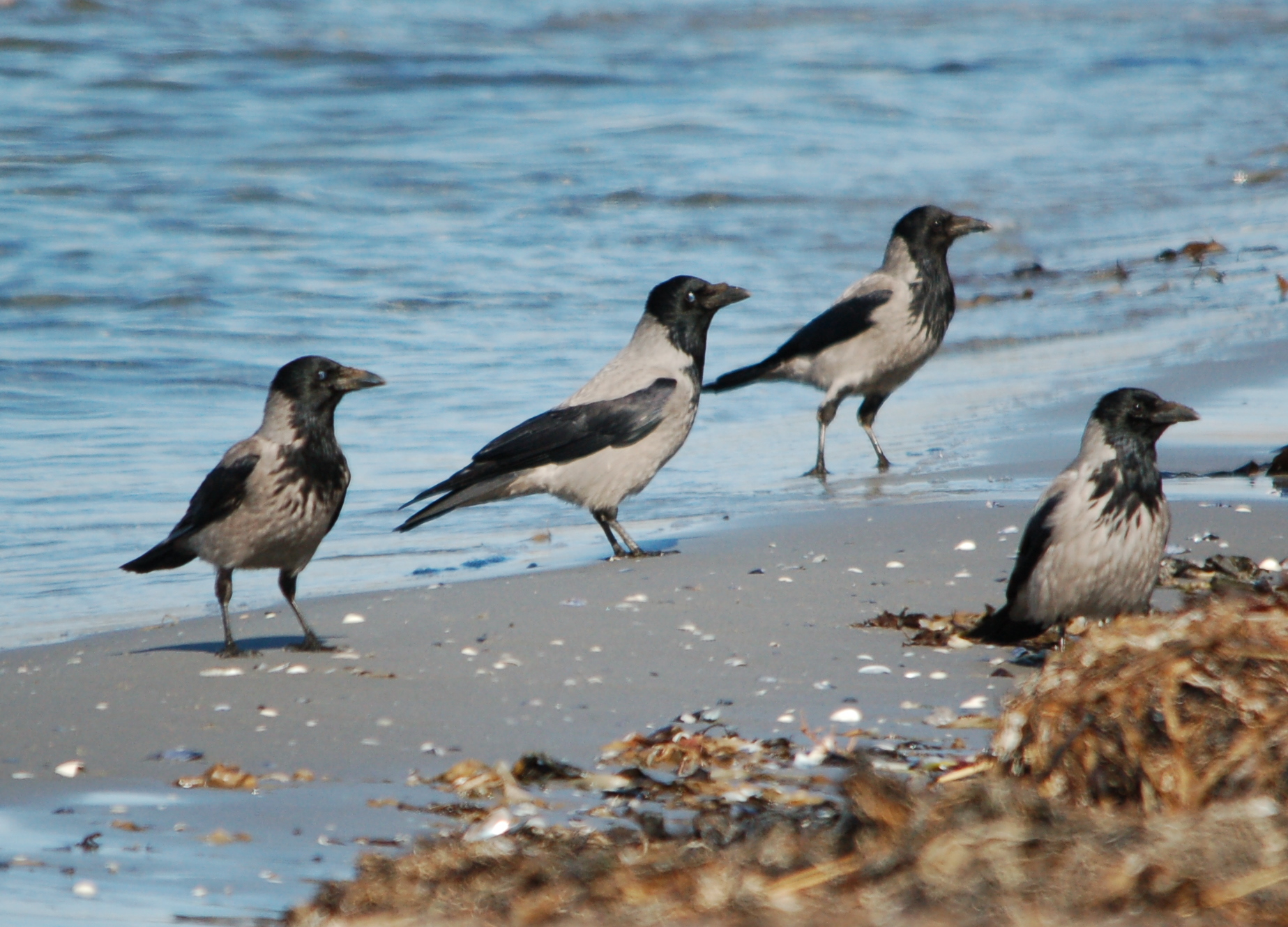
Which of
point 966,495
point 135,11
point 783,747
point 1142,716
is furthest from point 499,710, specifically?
point 135,11

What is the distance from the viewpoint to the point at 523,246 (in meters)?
15.8

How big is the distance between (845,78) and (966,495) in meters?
20.8

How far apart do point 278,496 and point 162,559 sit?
2.04 ft

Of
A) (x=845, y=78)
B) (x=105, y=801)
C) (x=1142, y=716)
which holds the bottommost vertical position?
(x=105, y=801)

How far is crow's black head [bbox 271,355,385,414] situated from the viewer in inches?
226

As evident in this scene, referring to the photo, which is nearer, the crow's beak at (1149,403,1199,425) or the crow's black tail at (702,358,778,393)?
the crow's beak at (1149,403,1199,425)

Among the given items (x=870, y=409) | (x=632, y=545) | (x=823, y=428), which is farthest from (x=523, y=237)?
(x=632, y=545)

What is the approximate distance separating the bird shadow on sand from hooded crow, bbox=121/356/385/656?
0.07m

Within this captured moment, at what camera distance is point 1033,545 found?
17.0ft

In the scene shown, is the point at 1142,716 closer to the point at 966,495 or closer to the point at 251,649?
the point at 251,649

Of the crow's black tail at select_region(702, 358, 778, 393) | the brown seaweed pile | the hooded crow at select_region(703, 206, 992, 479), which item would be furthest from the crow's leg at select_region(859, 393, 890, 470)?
the brown seaweed pile

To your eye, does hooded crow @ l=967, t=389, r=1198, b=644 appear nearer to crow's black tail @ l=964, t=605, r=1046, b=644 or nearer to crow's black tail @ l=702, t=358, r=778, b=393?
crow's black tail @ l=964, t=605, r=1046, b=644

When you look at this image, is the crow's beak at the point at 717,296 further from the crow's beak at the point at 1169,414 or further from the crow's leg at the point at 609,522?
the crow's beak at the point at 1169,414

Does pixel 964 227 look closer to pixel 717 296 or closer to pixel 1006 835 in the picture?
pixel 717 296
